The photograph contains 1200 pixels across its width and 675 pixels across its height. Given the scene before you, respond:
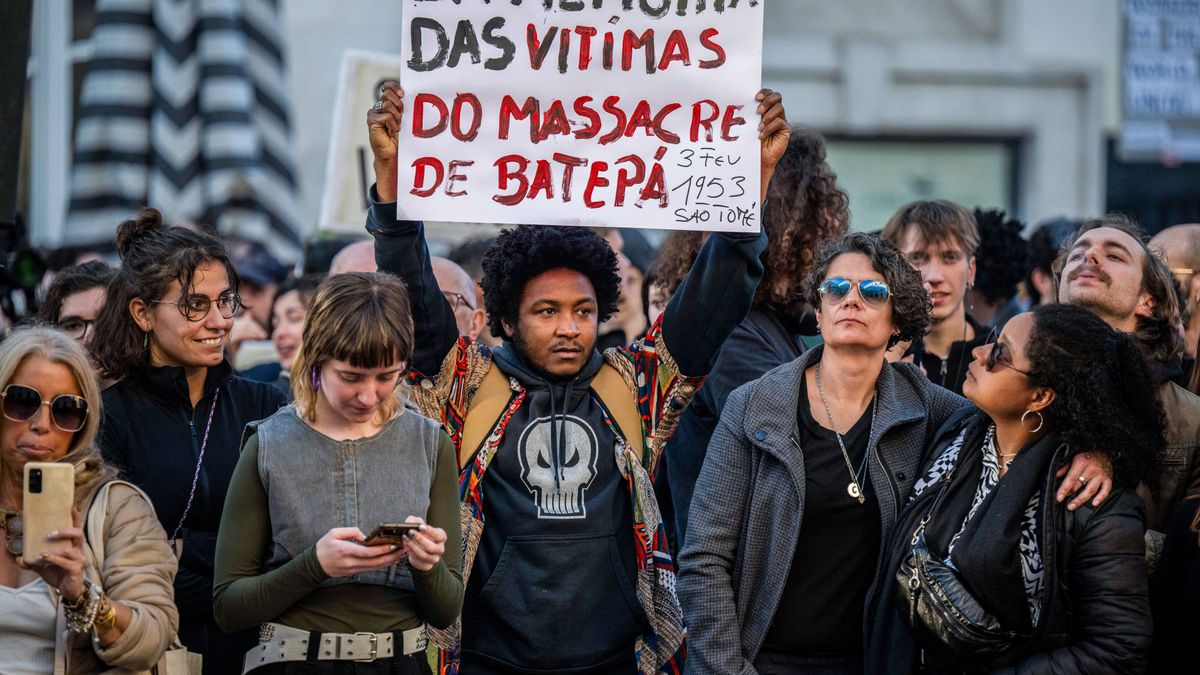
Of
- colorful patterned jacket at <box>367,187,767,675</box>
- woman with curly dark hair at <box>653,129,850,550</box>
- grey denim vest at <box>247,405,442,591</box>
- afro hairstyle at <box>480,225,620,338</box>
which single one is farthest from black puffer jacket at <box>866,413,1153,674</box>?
grey denim vest at <box>247,405,442,591</box>

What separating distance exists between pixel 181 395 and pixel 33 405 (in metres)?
0.63

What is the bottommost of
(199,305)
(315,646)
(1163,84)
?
(315,646)

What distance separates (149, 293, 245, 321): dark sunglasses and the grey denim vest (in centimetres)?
68

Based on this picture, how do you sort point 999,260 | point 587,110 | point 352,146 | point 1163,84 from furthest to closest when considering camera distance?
point 1163,84 → point 352,146 → point 999,260 → point 587,110

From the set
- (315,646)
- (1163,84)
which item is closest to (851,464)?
(315,646)

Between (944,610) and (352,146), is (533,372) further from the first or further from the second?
(352,146)

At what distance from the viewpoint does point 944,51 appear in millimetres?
13570

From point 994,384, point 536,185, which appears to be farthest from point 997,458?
point 536,185

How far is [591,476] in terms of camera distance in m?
4.28

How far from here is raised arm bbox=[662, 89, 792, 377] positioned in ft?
14.0

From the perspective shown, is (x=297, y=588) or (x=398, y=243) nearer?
(x=297, y=588)

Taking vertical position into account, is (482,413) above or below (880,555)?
above

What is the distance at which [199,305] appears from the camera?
14.6 ft

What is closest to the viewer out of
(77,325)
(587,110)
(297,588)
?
(297,588)
